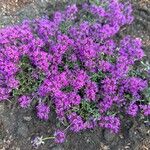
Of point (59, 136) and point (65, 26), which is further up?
point (65, 26)

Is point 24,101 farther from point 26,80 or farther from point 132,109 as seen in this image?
point 132,109

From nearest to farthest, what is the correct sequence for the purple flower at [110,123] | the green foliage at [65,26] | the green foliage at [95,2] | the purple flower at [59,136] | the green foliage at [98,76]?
the purple flower at [59,136], the purple flower at [110,123], the green foliage at [98,76], the green foliage at [65,26], the green foliage at [95,2]

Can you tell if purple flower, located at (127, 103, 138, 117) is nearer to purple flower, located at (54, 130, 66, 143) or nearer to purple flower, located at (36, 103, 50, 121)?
purple flower, located at (54, 130, 66, 143)

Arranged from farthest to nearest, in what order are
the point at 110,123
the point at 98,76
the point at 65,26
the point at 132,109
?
1. the point at 65,26
2. the point at 98,76
3. the point at 132,109
4. the point at 110,123

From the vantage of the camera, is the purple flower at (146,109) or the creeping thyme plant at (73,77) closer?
the creeping thyme plant at (73,77)

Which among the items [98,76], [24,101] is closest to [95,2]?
[98,76]

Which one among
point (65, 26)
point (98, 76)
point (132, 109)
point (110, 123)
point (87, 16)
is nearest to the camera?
point (110, 123)

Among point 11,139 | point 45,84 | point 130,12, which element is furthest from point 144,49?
point 11,139

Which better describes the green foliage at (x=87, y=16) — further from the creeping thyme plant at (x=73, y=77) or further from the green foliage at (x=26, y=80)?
the green foliage at (x=26, y=80)

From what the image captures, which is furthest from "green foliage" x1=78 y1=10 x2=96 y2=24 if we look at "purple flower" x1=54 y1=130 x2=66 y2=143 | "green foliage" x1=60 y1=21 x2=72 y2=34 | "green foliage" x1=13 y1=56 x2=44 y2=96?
"purple flower" x1=54 y1=130 x2=66 y2=143

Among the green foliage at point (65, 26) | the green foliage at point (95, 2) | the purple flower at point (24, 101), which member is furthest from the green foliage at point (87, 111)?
the green foliage at point (95, 2)
